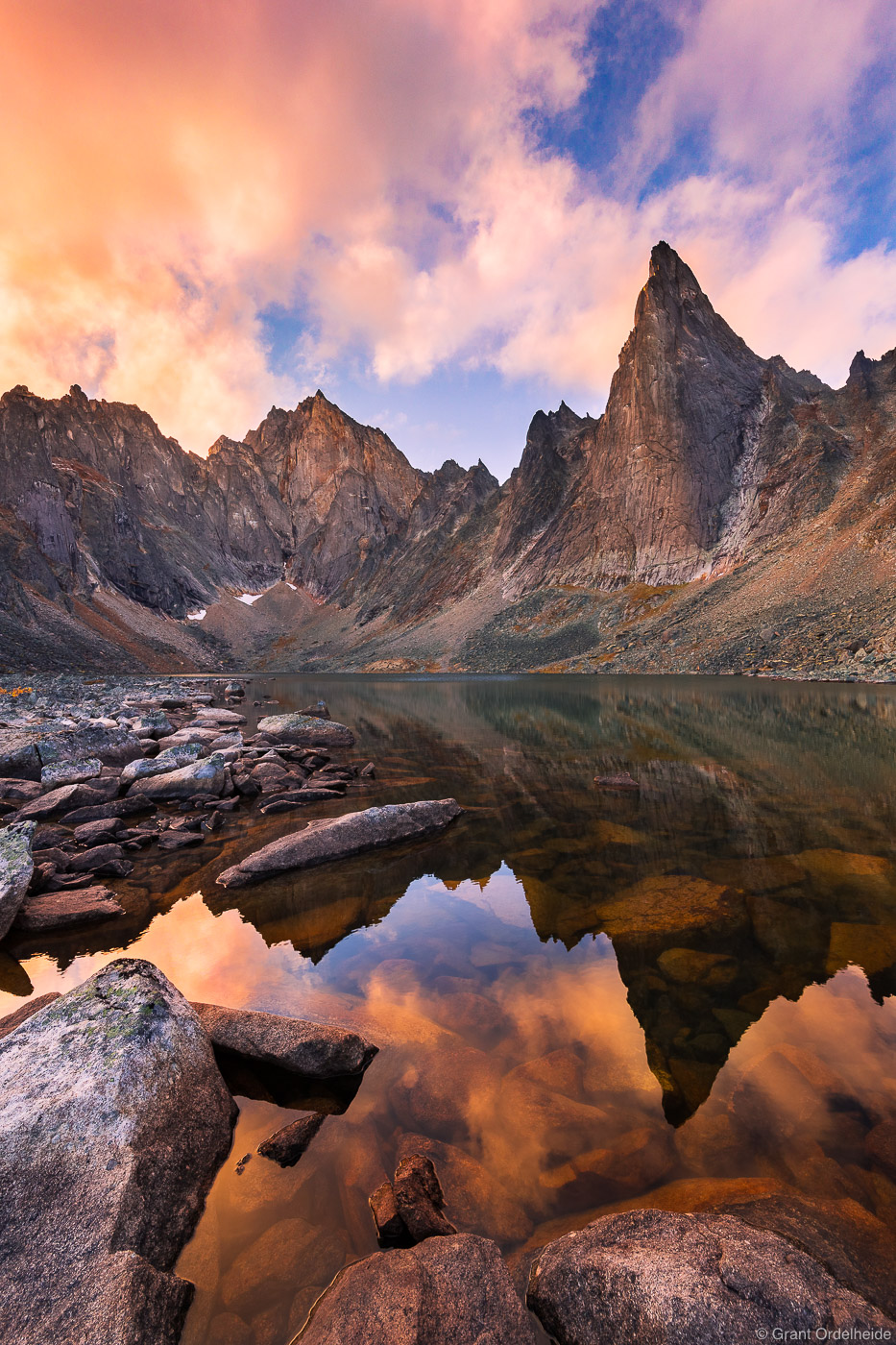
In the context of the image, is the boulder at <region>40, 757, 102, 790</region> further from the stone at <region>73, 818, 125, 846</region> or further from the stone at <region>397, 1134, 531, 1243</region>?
the stone at <region>397, 1134, 531, 1243</region>

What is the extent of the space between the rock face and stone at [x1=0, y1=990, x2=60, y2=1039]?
148 centimetres

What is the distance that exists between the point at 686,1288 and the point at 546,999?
11.3 feet

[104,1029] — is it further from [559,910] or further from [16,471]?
[16,471]

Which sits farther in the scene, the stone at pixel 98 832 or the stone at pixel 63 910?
the stone at pixel 98 832

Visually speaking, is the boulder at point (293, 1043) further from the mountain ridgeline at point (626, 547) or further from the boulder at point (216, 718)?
the mountain ridgeline at point (626, 547)

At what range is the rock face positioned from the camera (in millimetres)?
2836

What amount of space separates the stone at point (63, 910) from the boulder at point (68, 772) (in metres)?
7.47

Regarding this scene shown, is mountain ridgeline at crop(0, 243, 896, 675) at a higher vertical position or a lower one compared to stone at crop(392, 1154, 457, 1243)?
higher

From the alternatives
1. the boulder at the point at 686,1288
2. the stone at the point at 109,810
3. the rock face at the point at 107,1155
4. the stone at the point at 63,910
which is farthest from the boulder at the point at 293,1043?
the stone at the point at 109,810

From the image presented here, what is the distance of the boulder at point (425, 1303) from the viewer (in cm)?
289

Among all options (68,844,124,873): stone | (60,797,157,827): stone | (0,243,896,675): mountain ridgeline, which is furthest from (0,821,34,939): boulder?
(0,243,896,675): mountain ridgeline

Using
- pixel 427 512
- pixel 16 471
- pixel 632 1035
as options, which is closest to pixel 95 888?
pixel 632 1035

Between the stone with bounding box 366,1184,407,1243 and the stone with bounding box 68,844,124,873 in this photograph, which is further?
the stone with bounding box 68,844,124,873

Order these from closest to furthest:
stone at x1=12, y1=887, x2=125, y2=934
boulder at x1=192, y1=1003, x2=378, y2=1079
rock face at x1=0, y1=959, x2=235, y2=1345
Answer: rock face at x1=0, y1=959, x2=235, y2=1345 < boulder at x1=192, y1=1003, x2=378, y2=1079 < stone at x1=12, y1=887, x2=125, y2=934
